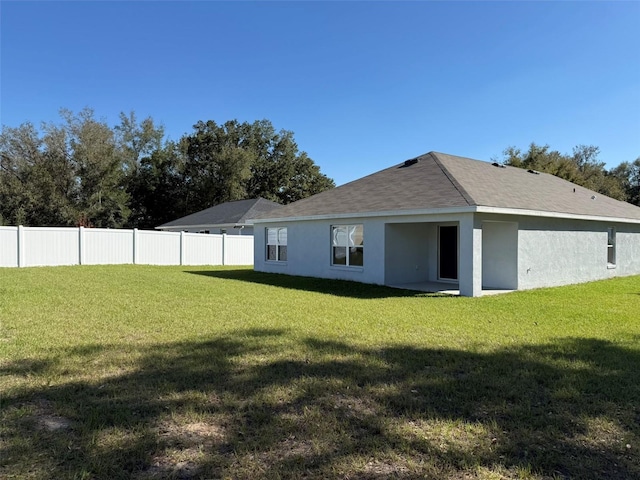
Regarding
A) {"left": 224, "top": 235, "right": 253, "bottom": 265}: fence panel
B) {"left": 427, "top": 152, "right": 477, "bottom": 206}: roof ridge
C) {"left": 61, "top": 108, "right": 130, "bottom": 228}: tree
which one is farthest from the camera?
{"left": 61, "top": 108, "right": 130, "bottom": 228}: tree

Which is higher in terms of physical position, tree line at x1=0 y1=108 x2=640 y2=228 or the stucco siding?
tree line at x1=0 y1=108 x2=640 y2=228

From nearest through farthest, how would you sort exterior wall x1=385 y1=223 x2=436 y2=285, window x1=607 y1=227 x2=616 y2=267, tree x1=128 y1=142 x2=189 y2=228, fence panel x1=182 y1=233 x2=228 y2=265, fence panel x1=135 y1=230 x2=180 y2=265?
exterior wall x1=385 y1=223 x2=436 y2=285
window x1=607 y1=227 x2=616 y2=267
fence panel x1=135 y1=230 x2=180 y2=265
fence panel x1=182 y1=233 x2=228 y2=265
tree x1=128 y1=142 x2=189 y2=228

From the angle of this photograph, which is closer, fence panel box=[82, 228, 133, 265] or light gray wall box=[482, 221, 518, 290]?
light gray wall box=[482, 221, 518, 290]

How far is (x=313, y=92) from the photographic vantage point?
24.9 meters

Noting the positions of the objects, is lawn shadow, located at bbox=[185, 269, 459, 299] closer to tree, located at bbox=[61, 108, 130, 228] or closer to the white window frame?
the white window frame

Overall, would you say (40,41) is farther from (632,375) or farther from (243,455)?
(632,375)

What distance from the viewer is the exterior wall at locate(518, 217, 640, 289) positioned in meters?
12.9

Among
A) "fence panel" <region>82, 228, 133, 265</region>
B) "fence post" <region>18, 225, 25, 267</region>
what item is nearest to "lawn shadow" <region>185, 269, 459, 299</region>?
"fence panel" <region>82, 228, 133, 265</region>

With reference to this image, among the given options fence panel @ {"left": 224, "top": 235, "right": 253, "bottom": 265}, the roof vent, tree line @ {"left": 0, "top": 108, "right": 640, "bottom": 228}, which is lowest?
fence panel @ {"left": 224, "top": 235, "right": 253, "bottom": 265}

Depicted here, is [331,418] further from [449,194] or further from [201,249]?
[201,249]

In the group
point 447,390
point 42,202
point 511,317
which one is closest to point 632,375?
point 447,390

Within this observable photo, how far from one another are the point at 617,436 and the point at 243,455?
9.57 ft

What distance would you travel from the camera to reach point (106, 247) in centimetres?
2059

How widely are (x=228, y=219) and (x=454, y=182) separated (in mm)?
20101
